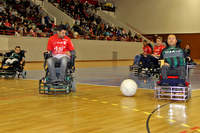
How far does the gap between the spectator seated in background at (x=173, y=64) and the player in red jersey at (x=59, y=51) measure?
2.13m

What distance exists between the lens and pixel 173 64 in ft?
21.2

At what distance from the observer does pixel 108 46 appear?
1129 inches

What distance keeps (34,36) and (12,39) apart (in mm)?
1975

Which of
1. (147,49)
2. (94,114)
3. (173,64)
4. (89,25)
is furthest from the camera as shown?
(89,25)

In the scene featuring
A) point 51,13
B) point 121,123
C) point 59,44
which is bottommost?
point 121,123

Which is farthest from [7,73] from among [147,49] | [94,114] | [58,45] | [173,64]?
[94,114]

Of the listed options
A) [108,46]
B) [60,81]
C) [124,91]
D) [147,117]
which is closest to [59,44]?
[60,81]

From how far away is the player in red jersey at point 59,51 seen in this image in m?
6.81

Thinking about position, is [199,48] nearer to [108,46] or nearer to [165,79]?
[108,46]

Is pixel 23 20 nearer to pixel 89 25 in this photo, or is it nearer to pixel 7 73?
pixel 89 25

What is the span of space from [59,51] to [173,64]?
256 centimetres

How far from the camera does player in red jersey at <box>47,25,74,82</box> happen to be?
6809 mm

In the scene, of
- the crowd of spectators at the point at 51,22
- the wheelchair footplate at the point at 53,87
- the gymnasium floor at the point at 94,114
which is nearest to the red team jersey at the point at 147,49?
the gymnasium floor at the point at 94,114

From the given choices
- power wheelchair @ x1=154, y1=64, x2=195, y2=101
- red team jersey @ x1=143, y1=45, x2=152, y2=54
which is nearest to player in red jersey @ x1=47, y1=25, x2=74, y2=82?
power wheelchair @ x1=154, y1=64, x2=195, y2=101
